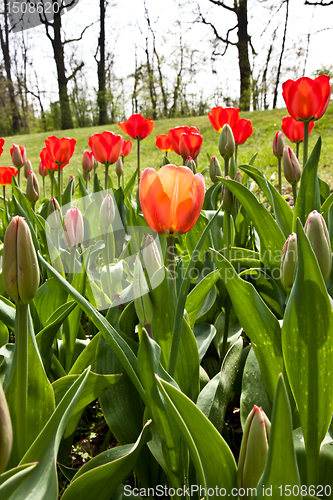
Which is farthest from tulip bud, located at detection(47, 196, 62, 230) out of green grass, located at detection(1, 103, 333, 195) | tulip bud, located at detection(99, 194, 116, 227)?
green grass, located at detection(1, 103, 333, 195)

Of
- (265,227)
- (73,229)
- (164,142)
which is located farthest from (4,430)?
(164,142)

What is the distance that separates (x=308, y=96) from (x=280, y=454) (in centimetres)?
135

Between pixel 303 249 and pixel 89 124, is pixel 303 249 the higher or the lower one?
the lower one

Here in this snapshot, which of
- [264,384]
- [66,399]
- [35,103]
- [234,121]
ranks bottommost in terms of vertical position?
[264,384]

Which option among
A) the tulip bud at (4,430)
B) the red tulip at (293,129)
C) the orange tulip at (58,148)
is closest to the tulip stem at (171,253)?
the tulip bud at (4,430)

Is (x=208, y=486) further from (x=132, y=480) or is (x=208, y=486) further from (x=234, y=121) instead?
(x=234, y=121)

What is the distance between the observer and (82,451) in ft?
3.72

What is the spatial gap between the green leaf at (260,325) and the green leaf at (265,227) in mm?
475

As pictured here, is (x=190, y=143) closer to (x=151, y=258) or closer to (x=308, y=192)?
(x=308, y=192)

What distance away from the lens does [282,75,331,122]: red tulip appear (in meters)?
1.42

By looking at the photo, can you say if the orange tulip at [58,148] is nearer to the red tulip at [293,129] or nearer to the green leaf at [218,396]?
the red tulip at [293,129]

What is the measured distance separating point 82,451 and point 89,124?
29091 millimetres

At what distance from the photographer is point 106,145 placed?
1.98m

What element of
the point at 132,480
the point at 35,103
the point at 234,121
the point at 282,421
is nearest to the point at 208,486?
the point at 282,421
